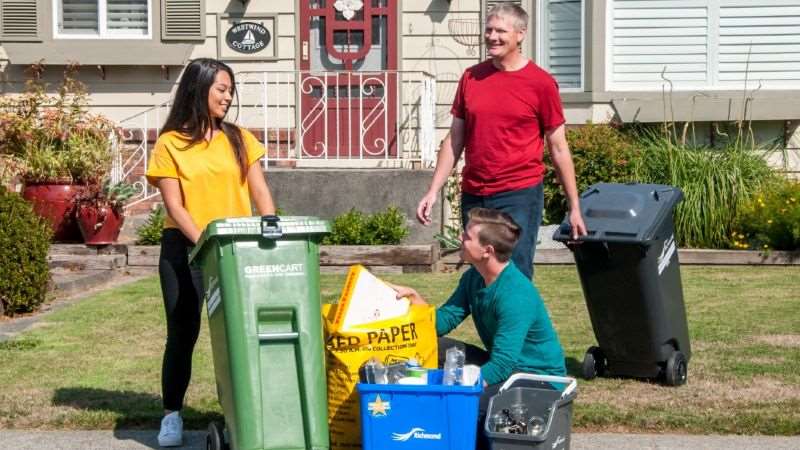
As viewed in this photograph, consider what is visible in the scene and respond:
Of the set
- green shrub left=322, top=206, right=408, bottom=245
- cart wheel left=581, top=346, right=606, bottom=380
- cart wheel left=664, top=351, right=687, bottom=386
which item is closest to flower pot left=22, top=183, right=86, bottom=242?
green shrub left=322, top=206, right=408, bottom=245

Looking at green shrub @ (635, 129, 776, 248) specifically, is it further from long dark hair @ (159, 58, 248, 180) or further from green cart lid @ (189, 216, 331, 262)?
A: green cart lid @ (189, 216, 331, 262)

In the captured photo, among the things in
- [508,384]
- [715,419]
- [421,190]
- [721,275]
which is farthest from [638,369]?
[421,190]

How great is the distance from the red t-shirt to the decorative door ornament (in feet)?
25.7

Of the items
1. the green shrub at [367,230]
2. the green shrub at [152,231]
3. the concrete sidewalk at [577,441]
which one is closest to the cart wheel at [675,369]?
the concrete sidewalk at [577,441]

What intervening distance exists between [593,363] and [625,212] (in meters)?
0.89

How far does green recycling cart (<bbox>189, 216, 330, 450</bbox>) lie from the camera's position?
5.16 meters

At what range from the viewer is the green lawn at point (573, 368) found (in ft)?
21.1

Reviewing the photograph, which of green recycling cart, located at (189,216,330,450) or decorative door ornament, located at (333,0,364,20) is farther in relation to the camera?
decorative door ornament, located at (333,0,364,20)

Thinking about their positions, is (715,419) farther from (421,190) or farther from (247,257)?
(421,190)

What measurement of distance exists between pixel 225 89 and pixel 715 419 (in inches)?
106

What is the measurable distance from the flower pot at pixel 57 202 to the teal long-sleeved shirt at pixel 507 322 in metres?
7.22

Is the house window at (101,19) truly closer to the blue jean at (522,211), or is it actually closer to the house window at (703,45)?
the house window at (703,45)

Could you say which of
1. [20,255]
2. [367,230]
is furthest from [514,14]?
[367,230]

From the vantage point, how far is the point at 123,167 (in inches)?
539
